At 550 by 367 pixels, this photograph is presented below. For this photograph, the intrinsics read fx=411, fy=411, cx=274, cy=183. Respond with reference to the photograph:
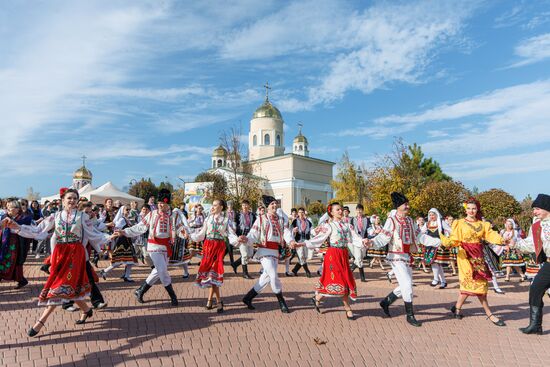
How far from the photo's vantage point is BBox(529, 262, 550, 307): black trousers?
6.03 metres

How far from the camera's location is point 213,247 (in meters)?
7.28

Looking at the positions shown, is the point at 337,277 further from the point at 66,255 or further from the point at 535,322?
the point at 66,255

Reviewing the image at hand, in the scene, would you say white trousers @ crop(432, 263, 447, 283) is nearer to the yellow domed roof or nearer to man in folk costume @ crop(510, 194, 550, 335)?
man in folk costume @ crop(510, 194, 550, 335)

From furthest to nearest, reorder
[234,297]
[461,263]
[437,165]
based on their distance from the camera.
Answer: [437,165], [234,297], [461,263]

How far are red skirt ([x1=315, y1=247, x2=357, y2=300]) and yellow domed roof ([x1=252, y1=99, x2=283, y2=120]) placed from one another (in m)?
62.8

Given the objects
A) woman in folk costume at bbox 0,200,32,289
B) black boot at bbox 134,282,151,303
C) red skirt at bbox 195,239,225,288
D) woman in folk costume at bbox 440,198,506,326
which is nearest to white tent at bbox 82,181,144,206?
woman in folk costume at bbox 0,200,32,289

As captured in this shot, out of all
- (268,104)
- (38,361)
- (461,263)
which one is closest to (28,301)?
(38,361)

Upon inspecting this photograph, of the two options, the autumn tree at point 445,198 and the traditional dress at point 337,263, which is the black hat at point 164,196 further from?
the autumn tree at point 445,198

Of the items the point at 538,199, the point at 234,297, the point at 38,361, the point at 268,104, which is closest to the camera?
the point at 38,361

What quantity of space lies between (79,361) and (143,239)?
737 centimetres

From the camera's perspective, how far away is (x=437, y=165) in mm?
42438

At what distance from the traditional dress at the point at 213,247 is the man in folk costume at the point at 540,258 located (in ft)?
15.5

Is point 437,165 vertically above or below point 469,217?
above

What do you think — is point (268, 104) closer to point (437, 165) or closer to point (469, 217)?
point (437, 165)
